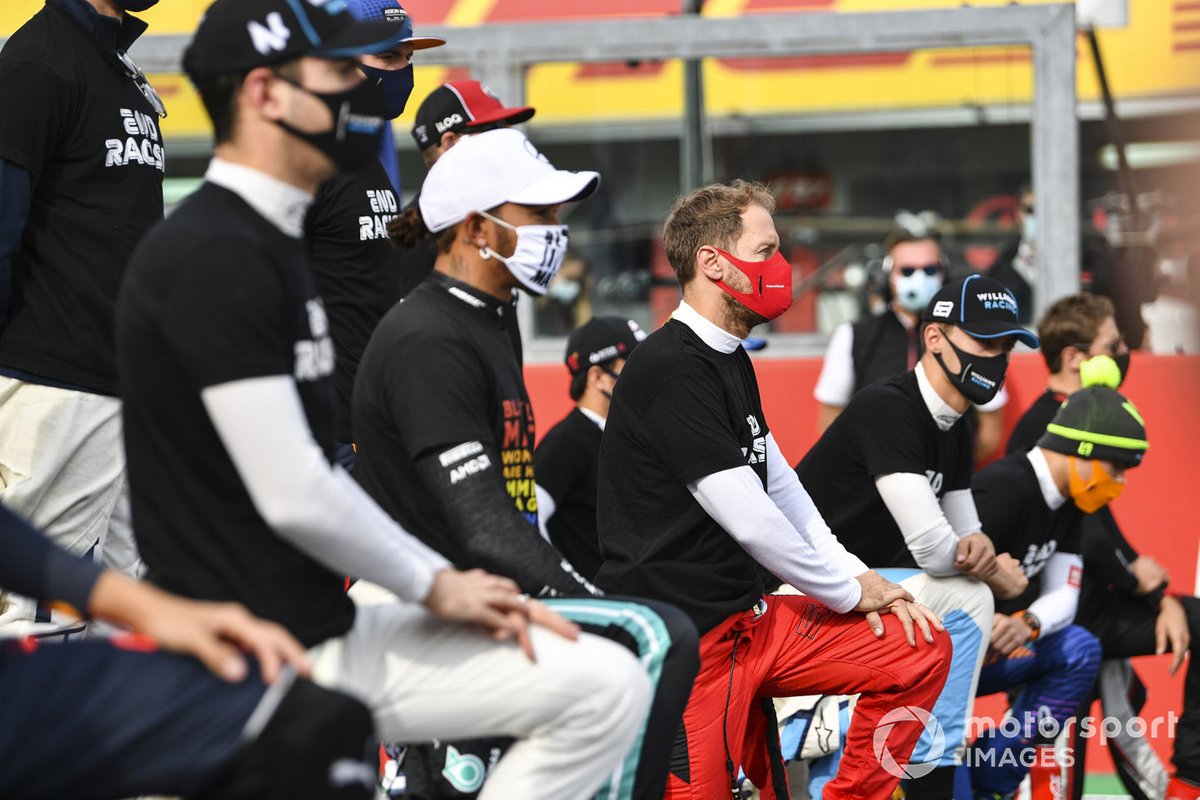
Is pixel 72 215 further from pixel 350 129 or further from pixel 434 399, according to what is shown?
pixel 350 129

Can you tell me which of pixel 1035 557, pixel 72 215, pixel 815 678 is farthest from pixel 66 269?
pixel 1035 557

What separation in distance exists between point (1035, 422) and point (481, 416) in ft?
10.4

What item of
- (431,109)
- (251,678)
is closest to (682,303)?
(431,109)

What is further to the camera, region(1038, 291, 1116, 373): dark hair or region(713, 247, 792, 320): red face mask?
region(1038, 291, 1116, 373): dark hair

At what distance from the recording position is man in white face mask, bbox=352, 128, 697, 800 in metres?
2.92

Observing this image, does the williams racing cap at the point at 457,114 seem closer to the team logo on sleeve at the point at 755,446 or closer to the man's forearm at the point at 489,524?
the team logo on sleeve at the point at 755,446

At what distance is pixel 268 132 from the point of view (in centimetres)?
250

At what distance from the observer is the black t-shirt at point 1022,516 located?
4922 millimetres

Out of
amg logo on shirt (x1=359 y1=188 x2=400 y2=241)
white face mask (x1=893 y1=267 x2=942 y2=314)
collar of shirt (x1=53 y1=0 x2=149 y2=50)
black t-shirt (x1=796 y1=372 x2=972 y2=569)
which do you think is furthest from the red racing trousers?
white face mask (x1=893 y1=267 x2=942 y2=314)

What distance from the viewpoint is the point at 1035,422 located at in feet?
18.4

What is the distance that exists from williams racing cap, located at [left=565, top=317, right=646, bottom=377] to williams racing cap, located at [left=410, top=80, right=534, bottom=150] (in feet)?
2.88

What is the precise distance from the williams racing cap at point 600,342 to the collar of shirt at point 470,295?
2.17m

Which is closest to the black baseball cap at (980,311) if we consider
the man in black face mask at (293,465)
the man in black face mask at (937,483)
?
the man in black face mask at (937,483)

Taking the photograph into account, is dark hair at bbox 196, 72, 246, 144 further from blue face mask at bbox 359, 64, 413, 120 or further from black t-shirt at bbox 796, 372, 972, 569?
black t-shirt at bbox 796, 372, 972, 569
